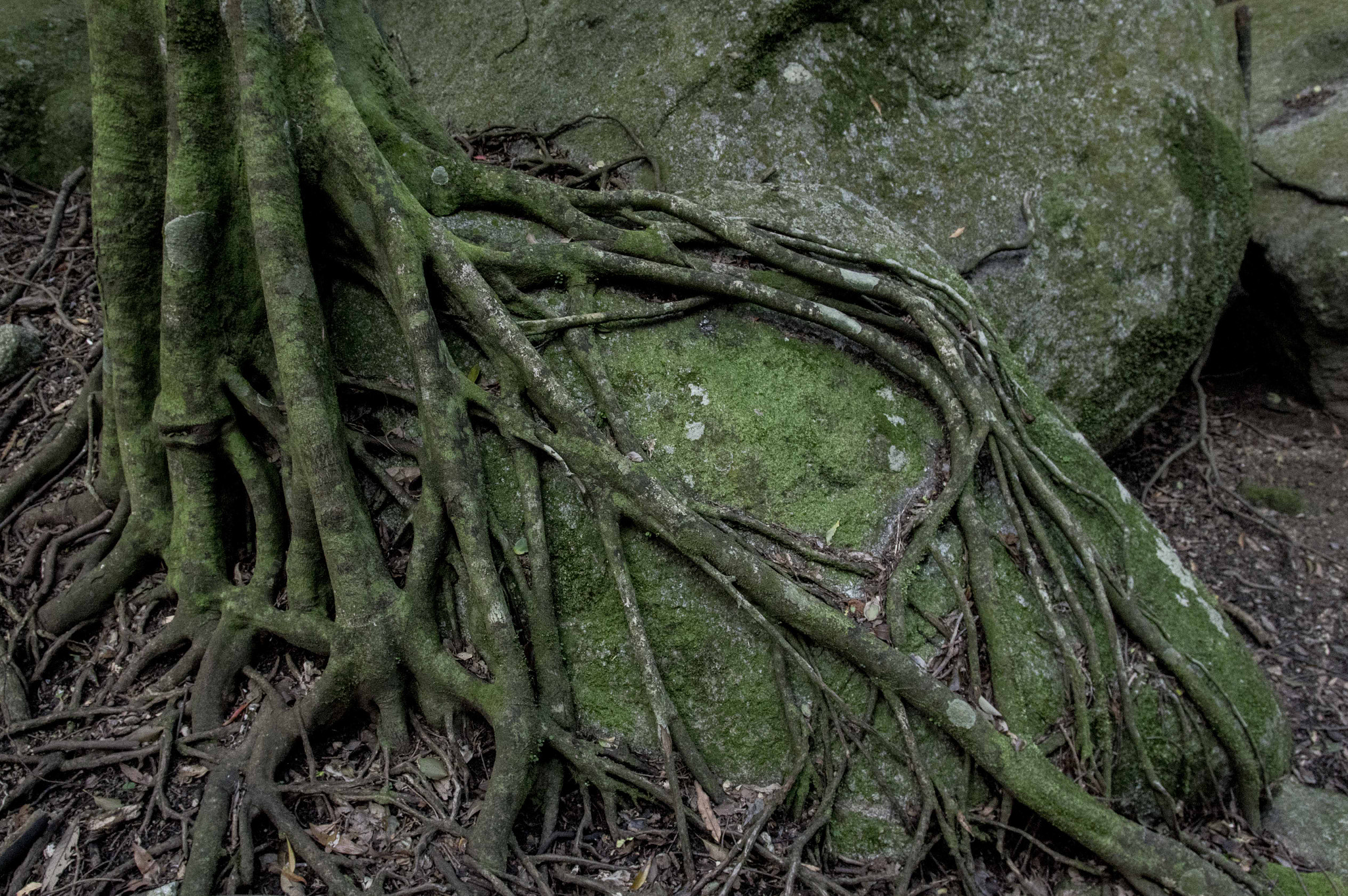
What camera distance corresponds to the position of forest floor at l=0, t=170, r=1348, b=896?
2.68 meters

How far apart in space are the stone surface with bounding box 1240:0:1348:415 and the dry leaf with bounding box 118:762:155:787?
7.84m

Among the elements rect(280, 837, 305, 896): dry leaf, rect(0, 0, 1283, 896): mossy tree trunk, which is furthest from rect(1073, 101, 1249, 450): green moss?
rect(280, 837, 305, 896): dry leaf

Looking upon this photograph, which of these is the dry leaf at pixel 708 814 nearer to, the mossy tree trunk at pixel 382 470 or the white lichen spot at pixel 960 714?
the mossy tree trunk at pixel 382 470

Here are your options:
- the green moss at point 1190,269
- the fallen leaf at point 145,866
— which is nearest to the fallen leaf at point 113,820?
the fallen leaf at point 145,866

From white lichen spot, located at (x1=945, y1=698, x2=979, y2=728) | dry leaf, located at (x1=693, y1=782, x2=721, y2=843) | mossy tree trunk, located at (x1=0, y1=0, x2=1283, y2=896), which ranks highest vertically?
mossy tree trunk, located at (x1=0, y1=0, x2=1283, y2=896)

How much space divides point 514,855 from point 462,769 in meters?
0.37

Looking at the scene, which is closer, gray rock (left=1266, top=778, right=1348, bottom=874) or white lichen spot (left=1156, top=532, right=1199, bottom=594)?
gray rock (left=1266, top=778, right=1348, bottom=874)

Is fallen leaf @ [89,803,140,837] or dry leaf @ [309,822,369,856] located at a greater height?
fallen leaf @ [89,803,140,837]

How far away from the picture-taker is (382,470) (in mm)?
3371

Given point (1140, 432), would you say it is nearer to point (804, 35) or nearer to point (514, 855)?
point (804, 35)

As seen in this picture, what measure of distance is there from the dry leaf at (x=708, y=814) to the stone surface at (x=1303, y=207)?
6.22 m

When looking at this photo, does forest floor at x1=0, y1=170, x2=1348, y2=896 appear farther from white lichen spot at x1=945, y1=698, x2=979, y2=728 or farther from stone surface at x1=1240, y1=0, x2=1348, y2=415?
stone surface at x1=1240, y1=0, x2=1348, y2=415

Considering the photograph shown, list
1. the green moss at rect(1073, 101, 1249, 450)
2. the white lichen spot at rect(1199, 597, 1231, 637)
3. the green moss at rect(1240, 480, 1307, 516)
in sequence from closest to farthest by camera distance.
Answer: the white lichen spot at rect(1199, 597, 1231, 637), the green moss at rect(1073, 101, 1249, 450), the green moss at rect(1240, 480, 1307, 516)

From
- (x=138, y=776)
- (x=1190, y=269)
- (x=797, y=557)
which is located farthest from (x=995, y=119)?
(x=138, y=776)
